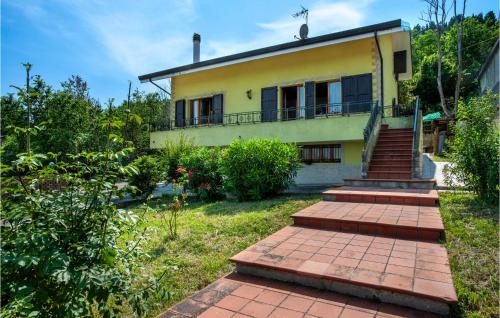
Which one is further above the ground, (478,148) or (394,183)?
(478,148)

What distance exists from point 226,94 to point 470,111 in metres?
10.6

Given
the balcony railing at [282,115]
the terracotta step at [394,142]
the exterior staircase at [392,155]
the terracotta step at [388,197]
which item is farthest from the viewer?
the balcony railing at [282,115]

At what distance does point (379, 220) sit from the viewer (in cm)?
472

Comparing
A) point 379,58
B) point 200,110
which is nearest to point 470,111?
point 379,58

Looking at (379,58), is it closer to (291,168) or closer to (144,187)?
(291,168)

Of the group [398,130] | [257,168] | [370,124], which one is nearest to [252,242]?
[257,168]

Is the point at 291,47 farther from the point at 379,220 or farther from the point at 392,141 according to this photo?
the point at 379,220

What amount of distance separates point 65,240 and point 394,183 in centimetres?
757

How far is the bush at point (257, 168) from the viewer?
8055mm

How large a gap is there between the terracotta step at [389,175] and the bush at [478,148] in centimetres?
207

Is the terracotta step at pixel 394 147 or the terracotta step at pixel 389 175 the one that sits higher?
the terracotta step at pixel 394 147

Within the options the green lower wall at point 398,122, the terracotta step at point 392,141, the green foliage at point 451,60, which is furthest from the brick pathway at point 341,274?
the green foliage at point 451,60

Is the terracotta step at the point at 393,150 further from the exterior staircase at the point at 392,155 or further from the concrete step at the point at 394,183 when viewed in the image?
the concrete step at the point at 394,183

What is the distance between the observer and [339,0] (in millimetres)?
9086
